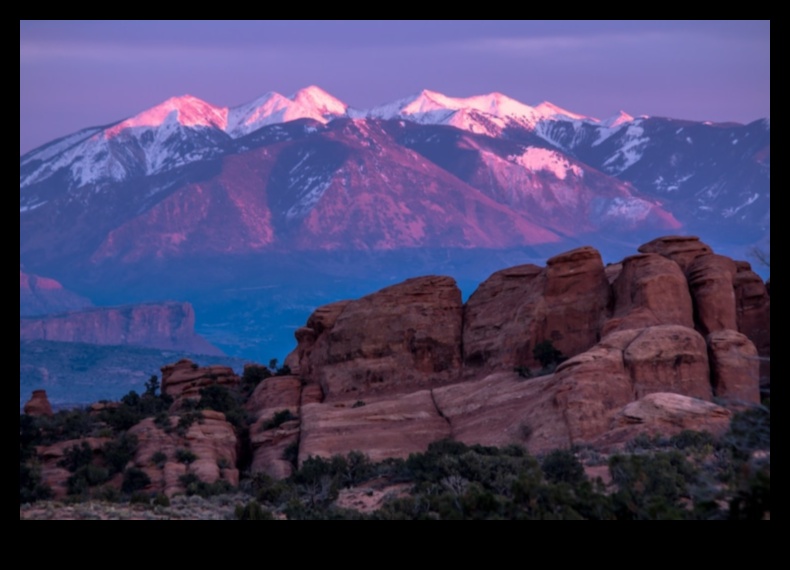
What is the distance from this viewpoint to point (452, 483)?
2889 cm

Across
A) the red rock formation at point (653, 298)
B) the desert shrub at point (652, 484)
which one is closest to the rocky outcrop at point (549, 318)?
the red rock formation at point (653, 298)

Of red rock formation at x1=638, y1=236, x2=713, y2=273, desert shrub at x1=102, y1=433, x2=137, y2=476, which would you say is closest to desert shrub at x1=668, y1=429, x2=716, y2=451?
red rock formation at x1=638, y1=236, x2=713, y2=273

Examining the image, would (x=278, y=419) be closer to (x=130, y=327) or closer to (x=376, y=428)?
(x=376, y=428)

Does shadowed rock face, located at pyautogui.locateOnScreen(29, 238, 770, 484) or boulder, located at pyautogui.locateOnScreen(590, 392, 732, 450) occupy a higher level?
shadowed rock face, located at pyautogui.locateOnScreen(29, 238, 770, 484)

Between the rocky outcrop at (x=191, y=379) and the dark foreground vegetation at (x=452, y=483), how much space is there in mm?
6441

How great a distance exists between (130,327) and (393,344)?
13476 centimetres

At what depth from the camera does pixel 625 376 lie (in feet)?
126

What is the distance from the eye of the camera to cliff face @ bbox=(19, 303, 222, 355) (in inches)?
6836

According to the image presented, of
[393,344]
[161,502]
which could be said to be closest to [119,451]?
[161,502]

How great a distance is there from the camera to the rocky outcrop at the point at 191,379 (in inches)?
2190

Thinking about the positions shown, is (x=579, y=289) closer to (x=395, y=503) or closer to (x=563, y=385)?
(x=563, y=385)

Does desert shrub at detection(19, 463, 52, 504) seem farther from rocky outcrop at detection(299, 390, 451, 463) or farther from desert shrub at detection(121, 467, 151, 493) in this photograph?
rocky outcrop at detection(299, 390, 451, 463)

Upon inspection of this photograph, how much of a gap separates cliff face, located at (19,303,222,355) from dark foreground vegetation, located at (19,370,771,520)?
12705 cm
